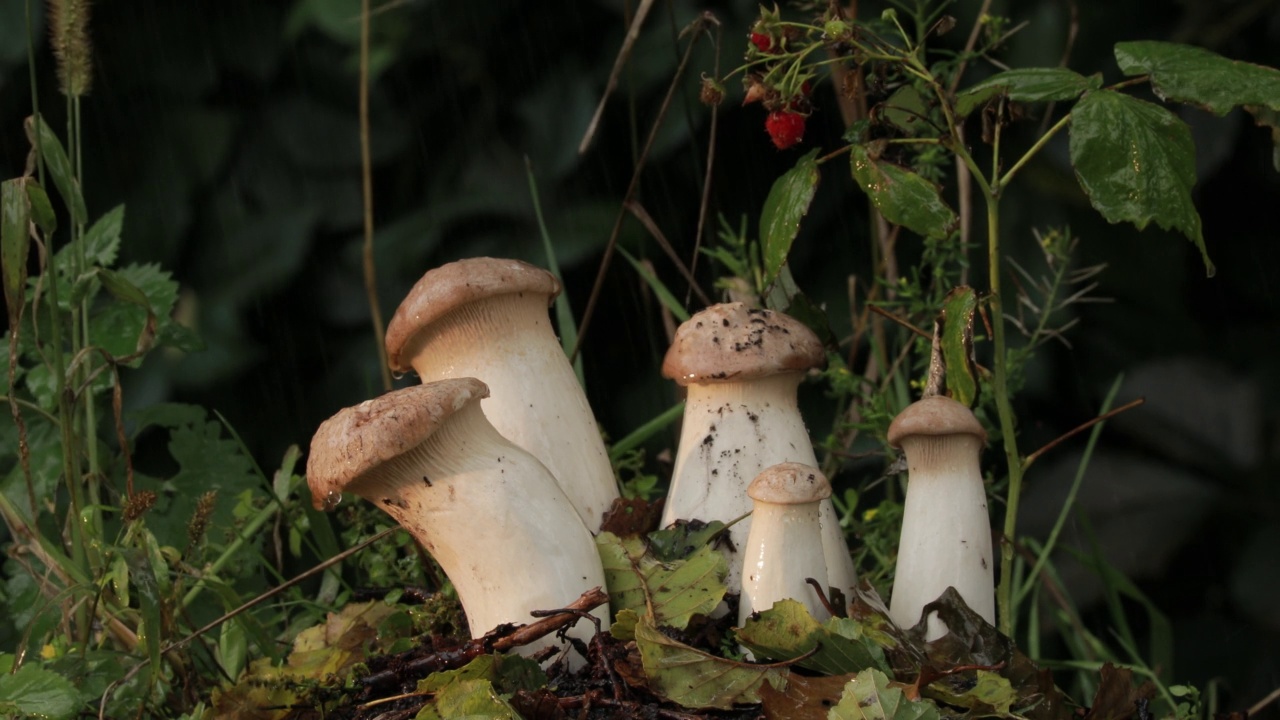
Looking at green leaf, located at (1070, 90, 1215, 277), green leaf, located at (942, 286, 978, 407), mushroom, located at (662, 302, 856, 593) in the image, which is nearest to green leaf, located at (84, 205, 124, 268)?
mushroom, located at (662, 302, 856, 593)

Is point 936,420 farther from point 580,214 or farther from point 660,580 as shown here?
point 580,214

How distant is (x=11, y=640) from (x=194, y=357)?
75cm

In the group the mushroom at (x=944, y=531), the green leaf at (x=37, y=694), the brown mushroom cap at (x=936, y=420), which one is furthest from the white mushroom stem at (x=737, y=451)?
the green leaf at (x=37, y=694)

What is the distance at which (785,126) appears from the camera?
1.78 m

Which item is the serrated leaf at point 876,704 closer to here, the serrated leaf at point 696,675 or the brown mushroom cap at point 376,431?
the serrated leaf at point 696,675

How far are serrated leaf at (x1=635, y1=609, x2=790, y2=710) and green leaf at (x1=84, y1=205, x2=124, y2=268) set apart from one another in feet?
4.55

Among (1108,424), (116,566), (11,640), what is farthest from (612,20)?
(11,640)

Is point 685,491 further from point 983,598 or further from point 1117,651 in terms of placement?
point 1117,651

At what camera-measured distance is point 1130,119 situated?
55.1 inches

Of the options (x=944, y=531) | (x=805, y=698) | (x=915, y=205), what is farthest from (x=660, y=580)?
(x=915, y=205)

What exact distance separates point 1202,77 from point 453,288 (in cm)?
109

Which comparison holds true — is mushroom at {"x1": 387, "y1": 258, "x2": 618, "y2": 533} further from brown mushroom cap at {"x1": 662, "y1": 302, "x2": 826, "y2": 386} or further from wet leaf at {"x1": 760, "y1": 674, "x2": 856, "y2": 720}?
wet leaf at {"x1": 760, "y1": 674, "x2": 856, "y2": 720}

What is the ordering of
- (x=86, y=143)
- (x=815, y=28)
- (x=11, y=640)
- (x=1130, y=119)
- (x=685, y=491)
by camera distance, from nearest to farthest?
1. (x=1130, y=119)
2. (x=815, y=28)
3. (x=685, y=491)
4. (x=11, y=640)
5. (x=86, y=143)

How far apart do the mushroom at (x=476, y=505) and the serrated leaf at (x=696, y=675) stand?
→ 0.24 metres
